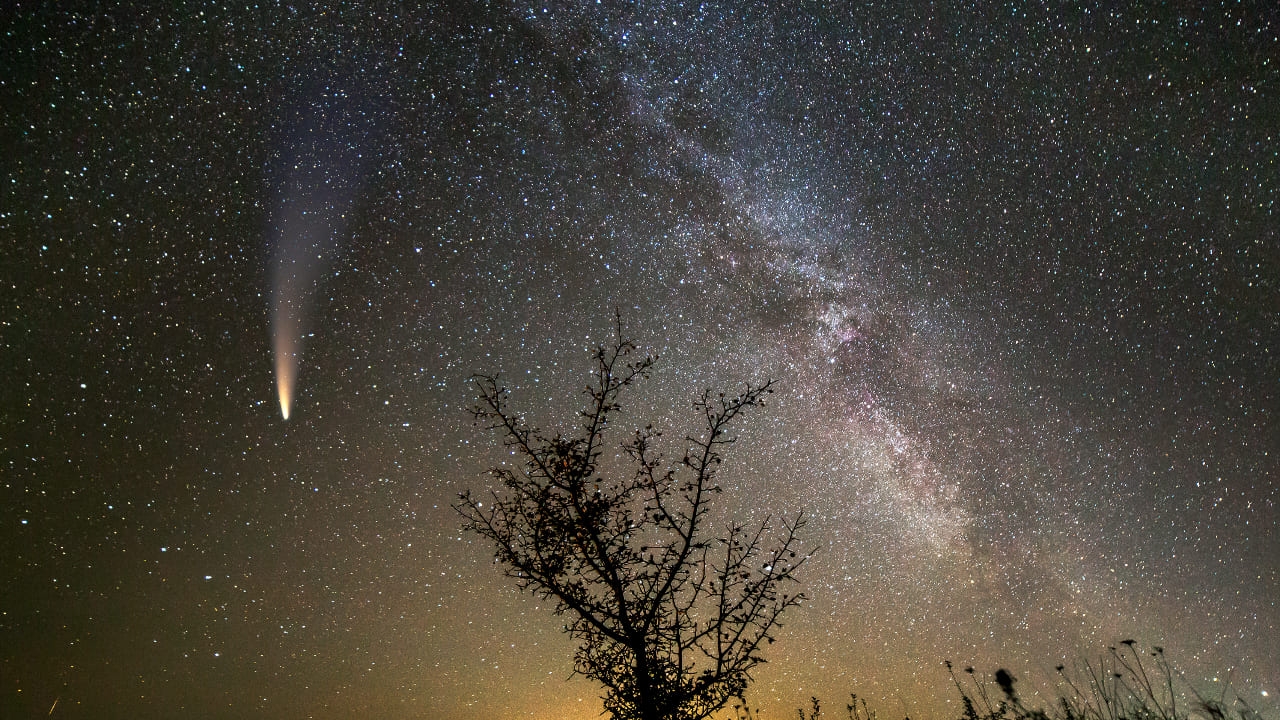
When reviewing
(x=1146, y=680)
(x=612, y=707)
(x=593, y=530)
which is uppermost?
(x=593, y=530)

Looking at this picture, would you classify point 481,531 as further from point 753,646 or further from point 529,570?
point 753,646

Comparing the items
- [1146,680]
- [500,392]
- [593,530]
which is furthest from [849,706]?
[500,392]

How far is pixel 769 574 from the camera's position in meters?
4.50

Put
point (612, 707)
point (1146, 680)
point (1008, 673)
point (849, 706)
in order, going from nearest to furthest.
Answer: point (612, 707) < point (1146, 680) < point (1008, 673) < point (849, 706)

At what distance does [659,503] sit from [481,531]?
→ 1.30 m

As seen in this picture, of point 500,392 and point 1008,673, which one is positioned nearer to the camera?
→ point 500,392

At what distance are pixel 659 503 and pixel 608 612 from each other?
2.63ft

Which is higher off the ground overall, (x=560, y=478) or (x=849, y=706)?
(x=560, y=478)

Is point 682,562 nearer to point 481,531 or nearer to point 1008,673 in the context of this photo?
point 481,531

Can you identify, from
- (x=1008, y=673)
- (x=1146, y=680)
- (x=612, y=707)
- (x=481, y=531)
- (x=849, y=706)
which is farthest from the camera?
(x=849, y=706)

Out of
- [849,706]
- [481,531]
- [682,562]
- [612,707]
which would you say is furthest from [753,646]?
[849,706]

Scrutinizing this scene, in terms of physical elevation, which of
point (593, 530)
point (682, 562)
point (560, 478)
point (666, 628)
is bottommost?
point (666, 628)

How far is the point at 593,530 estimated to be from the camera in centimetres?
433

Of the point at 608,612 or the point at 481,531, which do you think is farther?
the point at 481,531
